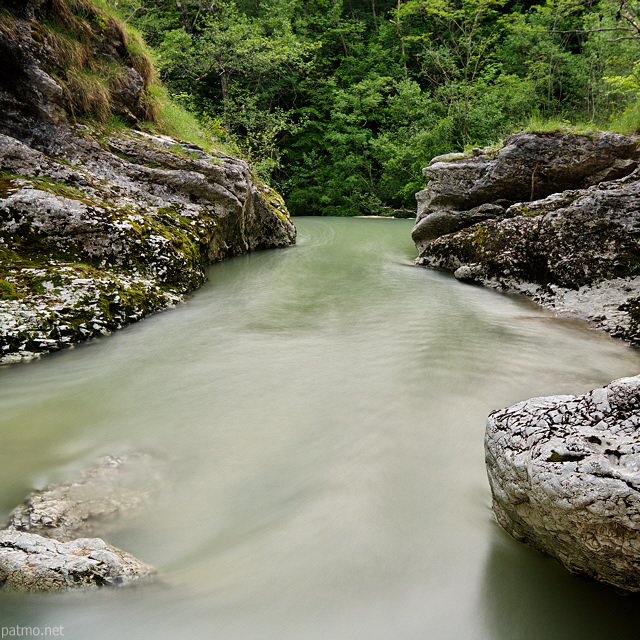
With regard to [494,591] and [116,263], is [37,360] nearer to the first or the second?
[116,263]

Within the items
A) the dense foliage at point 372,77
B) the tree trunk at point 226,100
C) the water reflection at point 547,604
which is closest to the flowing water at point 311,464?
the water reflection at point 547,604

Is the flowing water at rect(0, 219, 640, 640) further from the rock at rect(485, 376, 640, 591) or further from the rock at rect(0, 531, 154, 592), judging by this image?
the rock at rect(485, 376, 640, 591)

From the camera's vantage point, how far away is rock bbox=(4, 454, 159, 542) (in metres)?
2.27

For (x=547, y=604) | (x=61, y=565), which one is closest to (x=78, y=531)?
(x=61, y=565)

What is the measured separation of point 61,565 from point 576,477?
7.13 feet

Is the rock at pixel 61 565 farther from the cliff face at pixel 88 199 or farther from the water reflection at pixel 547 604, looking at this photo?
the cliff face at pixel 88 199

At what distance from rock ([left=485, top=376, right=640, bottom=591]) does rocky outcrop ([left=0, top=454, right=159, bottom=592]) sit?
1.75 metres

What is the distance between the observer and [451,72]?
71.3 feet

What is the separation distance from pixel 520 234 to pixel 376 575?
6.59 metres

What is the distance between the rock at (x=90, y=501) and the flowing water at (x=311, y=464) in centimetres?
11

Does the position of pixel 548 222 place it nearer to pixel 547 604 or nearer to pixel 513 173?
pixel 513 173

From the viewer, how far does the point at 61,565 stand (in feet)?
6.19

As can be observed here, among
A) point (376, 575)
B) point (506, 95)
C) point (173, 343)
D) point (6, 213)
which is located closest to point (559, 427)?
point (376, 575)

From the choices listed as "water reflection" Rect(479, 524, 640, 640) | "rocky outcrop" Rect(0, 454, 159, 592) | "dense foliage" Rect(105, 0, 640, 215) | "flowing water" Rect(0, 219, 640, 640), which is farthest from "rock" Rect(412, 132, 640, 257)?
"dense foliage" Rect(105, 0, 640, 215)
